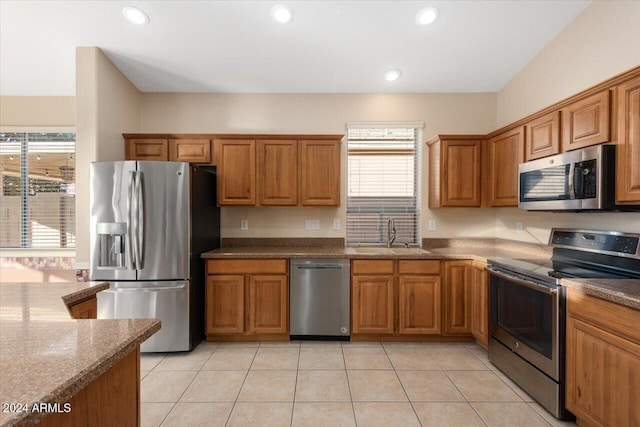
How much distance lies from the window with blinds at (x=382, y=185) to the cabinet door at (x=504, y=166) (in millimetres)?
822

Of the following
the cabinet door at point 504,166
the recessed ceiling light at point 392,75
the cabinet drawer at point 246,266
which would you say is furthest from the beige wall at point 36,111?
the cabinet door at point 504,166

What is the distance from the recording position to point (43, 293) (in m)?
1.54

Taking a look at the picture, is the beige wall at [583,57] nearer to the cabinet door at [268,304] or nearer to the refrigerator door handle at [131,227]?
the cabinet door at [268,304]

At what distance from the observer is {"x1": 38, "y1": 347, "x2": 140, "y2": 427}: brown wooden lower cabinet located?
0.84m

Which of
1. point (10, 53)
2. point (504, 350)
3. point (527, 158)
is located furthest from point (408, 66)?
point (10, 53)

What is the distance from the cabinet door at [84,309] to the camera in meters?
1.66

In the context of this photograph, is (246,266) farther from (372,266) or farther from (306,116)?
(306,116)

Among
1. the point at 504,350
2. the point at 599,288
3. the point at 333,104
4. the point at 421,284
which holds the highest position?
the point at 333,104

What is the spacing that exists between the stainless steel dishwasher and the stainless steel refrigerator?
1011 mm

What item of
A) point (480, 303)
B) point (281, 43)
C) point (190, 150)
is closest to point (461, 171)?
point (480, 303)

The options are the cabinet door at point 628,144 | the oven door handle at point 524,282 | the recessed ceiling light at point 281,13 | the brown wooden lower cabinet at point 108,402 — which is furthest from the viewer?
the recessed ceiling light at point 281,13

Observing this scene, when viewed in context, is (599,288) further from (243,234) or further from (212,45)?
(212,45)

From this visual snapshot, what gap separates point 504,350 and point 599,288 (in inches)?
44.1

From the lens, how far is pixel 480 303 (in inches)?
120
